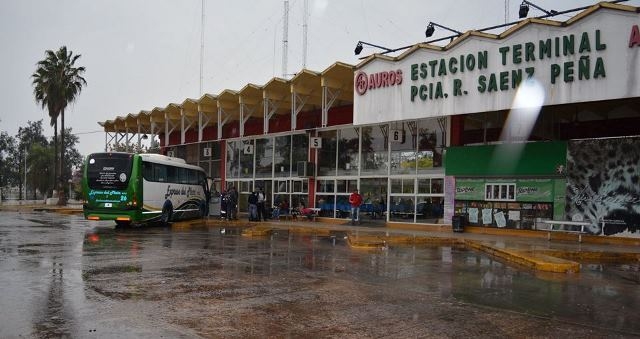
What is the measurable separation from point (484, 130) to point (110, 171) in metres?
15.6

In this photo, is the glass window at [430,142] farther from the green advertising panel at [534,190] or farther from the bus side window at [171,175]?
the bus side window at [171,175]

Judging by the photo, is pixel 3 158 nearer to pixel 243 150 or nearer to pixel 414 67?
pixel 243 150

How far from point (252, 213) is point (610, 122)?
1666 cm

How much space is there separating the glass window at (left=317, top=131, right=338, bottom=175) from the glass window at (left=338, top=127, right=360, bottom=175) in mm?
438

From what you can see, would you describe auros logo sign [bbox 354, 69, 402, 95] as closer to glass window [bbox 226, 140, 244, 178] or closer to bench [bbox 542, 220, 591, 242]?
bench [bbox 542, 220, 591, 242]

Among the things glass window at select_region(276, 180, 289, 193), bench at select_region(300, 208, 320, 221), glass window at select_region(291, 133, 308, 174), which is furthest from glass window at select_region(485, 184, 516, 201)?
glass window at select_region(276, 180, 289, 193)

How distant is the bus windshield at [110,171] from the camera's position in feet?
72.8

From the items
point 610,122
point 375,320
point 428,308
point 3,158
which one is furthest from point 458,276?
point 3,158

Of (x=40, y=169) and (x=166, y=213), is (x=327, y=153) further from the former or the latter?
(x=40, y=169)

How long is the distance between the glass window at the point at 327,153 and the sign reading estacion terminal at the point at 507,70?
4.54 metres

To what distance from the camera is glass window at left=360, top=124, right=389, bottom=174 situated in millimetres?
26125

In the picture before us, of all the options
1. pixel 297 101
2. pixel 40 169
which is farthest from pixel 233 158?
pixel 40 169

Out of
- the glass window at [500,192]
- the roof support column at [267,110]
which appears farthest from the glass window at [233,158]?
the glass window at [500,192]

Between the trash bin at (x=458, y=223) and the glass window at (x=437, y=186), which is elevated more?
the glass window at (x=437, y=186)
